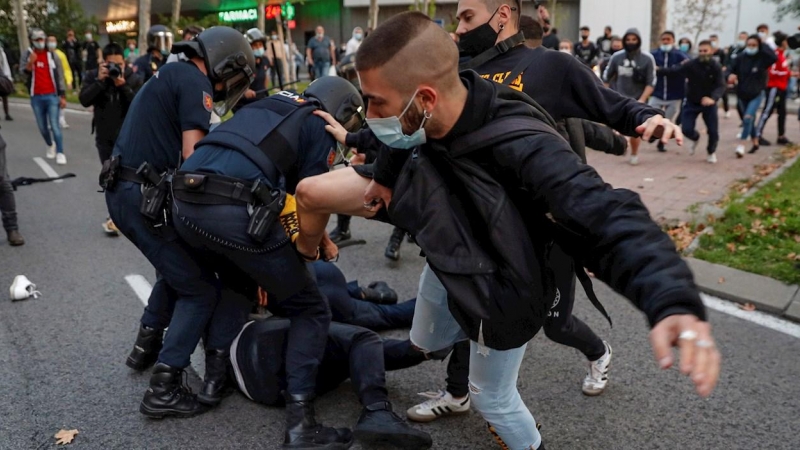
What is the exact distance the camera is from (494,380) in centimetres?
220

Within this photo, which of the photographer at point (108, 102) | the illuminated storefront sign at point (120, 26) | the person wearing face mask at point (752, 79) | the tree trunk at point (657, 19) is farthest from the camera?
the illuminated storefront sign at point (120, 26)

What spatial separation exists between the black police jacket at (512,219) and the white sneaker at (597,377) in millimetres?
1418

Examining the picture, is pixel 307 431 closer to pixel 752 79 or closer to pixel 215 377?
pixel 215 377

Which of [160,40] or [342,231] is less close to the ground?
[160,40]

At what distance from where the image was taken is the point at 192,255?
3.21 metres

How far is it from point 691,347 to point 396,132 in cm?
94

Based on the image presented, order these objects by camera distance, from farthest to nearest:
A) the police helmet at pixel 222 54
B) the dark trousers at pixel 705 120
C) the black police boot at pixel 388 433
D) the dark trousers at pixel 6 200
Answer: the dark trousers at pixel 705 120, the dark trousers at pixel 6 200, the police helmet at pixel 222 54, the black police boot at pixel 388 433

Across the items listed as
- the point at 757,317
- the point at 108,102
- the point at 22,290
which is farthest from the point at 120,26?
the point at 757,317

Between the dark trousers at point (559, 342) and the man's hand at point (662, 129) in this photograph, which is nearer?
the man's hand at point (662, 129)

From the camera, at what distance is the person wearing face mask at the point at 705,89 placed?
956 cm

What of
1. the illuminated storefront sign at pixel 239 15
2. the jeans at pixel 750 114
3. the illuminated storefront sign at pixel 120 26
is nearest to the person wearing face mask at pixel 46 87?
the jeans at pixel 750 114

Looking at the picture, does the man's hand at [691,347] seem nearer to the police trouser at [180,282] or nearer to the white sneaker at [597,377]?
the white sneaker at [597,377]

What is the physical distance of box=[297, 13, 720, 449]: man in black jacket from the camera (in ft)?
4.91

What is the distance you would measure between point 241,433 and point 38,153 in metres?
10.1
